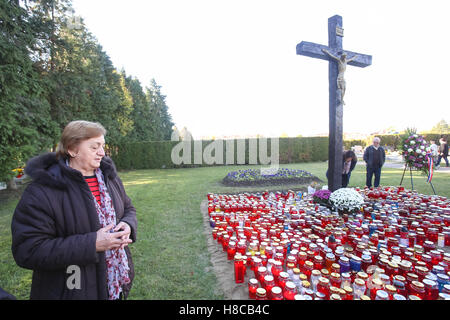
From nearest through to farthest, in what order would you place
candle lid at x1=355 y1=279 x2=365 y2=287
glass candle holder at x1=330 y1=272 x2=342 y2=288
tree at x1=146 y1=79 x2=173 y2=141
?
candle lid at x1=355 y1=279 x2=365 y2=287 < glass candle holder at x1=330 y1=272 x2=342 y2=288 < tree at x1=146 y1=79 x2=173 y2=141

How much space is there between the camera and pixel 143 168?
1927 cm

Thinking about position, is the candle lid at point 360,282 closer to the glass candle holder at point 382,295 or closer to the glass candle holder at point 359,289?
the glass candle holder at point 359,289

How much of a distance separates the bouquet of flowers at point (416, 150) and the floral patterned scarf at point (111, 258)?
25.9 ft

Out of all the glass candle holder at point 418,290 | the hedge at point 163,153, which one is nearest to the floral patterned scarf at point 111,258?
the glass candle holder at point 418,290

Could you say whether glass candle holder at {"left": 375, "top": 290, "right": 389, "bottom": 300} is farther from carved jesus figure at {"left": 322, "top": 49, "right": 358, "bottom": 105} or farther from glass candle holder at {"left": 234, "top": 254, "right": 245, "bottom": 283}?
carved jesus figure at {"left": 322, "top": 49, "right": 358, "bottom": 105}

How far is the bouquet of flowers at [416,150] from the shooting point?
6.28 metres

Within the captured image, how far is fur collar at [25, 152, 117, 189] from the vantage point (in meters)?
1.33

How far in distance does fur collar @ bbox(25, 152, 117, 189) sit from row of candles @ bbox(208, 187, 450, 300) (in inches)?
69.4

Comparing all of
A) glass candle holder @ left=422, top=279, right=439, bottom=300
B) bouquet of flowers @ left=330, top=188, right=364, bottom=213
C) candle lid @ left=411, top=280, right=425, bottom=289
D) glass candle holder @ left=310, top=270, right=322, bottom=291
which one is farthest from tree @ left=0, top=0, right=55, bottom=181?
glass candle holder @ left=422, top=279, right=439, bottom=300

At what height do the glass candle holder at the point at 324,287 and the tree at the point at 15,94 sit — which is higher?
the tree at the point at 15,94

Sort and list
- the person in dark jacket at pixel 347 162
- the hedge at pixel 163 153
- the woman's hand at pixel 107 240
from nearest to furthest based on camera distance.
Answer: the woman's hand at pixel 107 240
the person in dark jacket at pixel 347 162
the hedge at pixel 163 153

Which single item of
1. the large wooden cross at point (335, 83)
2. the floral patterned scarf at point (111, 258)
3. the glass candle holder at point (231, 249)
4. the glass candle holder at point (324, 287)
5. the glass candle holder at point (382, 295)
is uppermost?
the large wooden cross at point (335, 83)
